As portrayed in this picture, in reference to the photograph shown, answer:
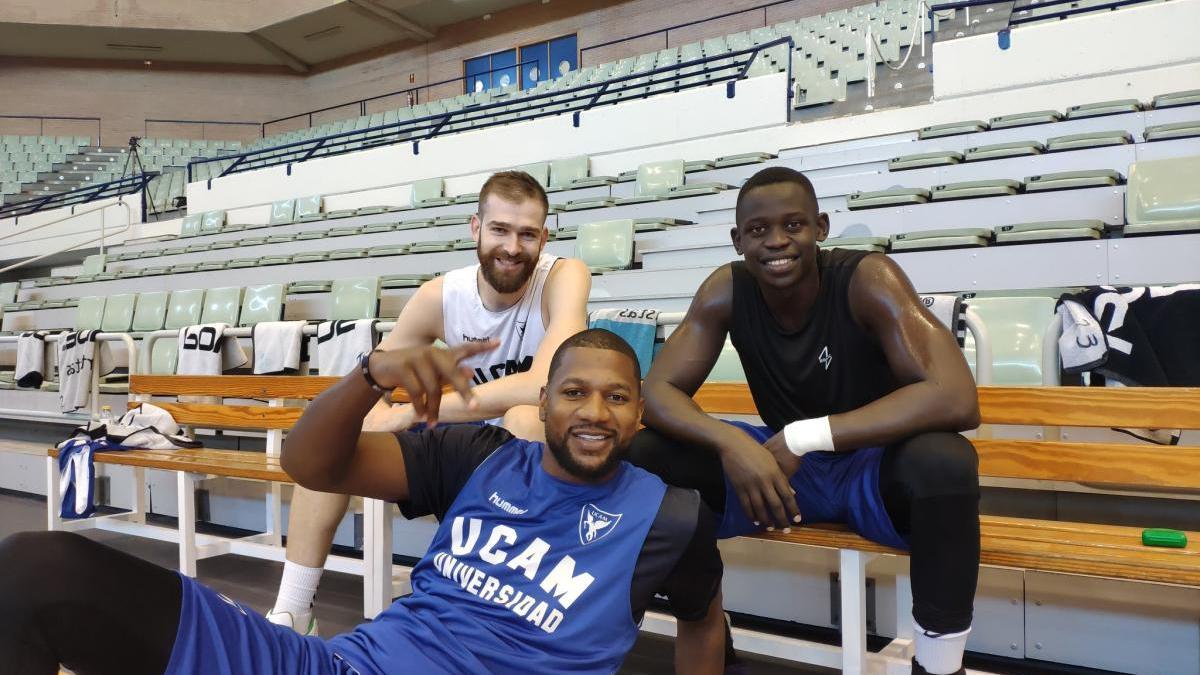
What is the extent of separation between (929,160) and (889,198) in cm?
64

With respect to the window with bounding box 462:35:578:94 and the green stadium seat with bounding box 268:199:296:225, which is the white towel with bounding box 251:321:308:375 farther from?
the window with bounding box 462:35:578:94

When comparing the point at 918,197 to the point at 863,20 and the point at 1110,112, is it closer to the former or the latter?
the point at 1110,112

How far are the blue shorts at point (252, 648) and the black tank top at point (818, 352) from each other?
0.83m

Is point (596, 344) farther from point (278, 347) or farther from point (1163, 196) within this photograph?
point (1163, 196)

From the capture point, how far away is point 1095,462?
1706 mm

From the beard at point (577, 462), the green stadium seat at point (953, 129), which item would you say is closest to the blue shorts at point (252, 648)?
the beard at point (577, 462)

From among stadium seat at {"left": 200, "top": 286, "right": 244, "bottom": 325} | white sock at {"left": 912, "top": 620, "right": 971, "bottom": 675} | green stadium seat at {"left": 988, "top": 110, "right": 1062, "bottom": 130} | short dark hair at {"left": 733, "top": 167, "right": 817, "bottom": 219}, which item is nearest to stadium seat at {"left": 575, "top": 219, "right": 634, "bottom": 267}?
stadium seat at {"left": 200, "top": 286, "right": 244, "bottom": 325}

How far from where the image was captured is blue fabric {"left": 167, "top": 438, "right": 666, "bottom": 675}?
111 cm

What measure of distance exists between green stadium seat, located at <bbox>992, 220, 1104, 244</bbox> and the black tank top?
8.46 ft

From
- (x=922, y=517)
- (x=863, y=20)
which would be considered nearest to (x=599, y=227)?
(x=922, y=517)

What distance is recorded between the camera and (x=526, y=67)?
13.5 meters

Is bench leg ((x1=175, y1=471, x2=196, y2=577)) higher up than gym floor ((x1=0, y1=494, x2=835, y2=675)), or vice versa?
bench leg ((x1=175, y1=471, x2=196, y2=577))

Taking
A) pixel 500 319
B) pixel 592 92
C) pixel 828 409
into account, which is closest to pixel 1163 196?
pixel 828 409

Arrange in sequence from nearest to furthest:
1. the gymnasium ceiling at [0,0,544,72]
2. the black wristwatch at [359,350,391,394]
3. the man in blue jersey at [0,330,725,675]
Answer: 1. the man in blue jersey at [0,330,725,675]
2. the black wristwatch at [359,350,391,394]
3. the gymnasium ceiling at [0,0,544,72]
